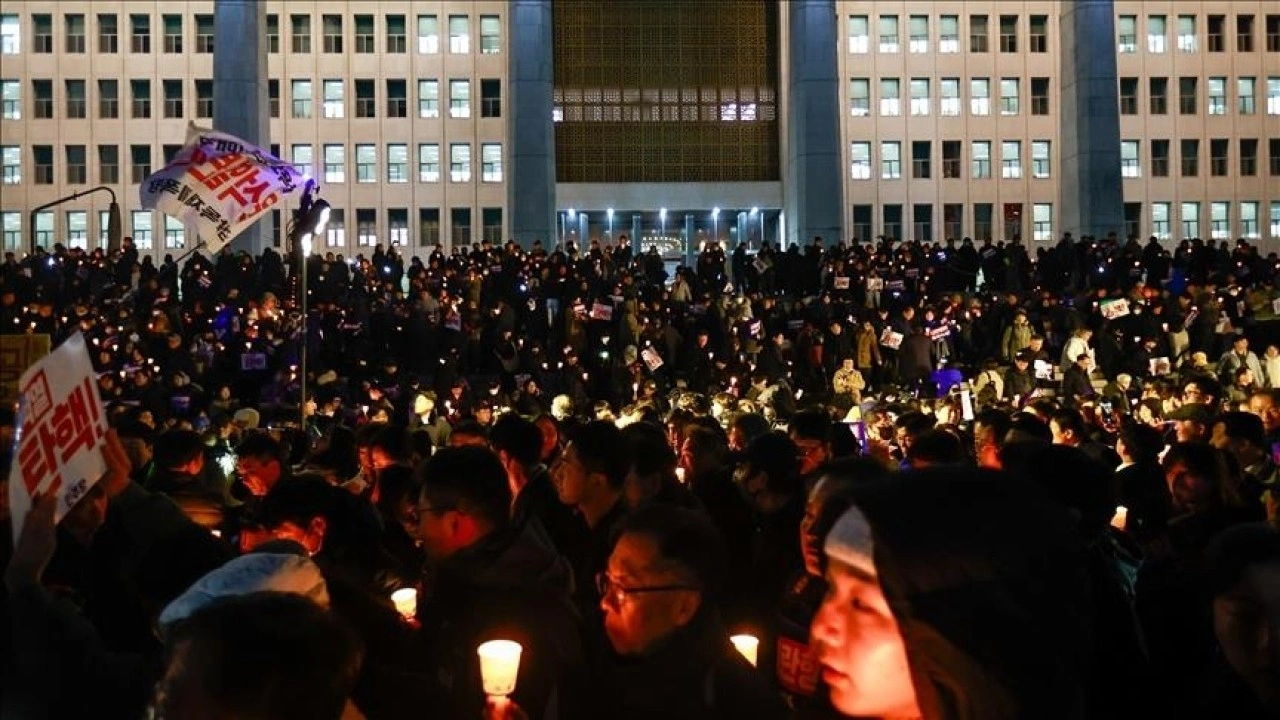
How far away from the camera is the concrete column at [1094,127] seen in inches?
1774

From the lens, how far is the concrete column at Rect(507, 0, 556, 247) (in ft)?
154

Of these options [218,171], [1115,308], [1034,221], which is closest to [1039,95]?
[1034,221]

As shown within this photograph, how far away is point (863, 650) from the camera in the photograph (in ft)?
6.85

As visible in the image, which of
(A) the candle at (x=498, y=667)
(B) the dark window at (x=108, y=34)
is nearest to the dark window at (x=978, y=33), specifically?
(B) the dark window at (x=108, y=34)

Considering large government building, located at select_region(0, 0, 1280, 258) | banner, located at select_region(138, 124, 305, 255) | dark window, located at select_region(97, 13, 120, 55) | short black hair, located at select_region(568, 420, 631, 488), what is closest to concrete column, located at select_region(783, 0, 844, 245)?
large government building, located at select_region(0, 0, 1280, 258)

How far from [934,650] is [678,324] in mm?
24817

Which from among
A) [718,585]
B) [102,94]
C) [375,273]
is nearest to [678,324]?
[375,273]

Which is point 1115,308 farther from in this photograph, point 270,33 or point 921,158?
point 270,33

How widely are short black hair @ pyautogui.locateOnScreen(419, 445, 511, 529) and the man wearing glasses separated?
0.73 metres

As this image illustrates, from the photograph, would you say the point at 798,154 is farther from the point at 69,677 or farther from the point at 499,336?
the point at 69,677

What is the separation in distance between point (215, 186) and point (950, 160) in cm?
4939

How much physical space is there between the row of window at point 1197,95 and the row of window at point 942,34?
450cm

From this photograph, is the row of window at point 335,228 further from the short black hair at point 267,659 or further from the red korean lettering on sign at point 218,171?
the short black hair at point 267,659

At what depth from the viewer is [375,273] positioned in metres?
30.5
